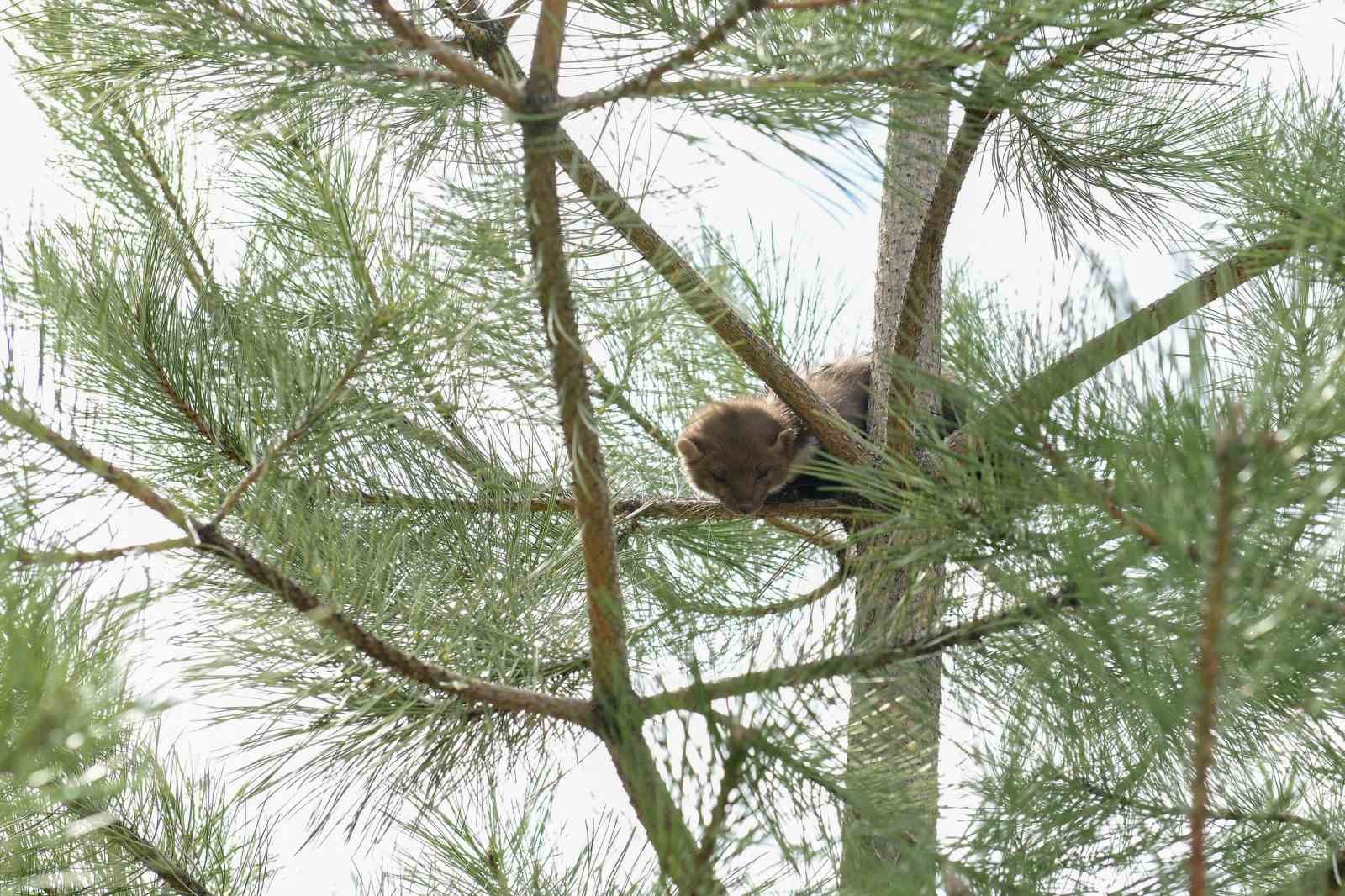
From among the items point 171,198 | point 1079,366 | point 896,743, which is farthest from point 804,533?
point 1079,366

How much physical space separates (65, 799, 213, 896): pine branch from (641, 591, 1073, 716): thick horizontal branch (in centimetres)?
128

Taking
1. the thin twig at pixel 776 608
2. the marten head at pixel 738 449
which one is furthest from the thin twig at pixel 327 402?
the marten head at pixel 738 449

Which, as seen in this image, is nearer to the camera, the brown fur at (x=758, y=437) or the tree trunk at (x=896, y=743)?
the tree trunk at (x=896, y=743)

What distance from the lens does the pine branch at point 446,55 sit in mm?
1146

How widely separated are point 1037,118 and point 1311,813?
4.46 feet

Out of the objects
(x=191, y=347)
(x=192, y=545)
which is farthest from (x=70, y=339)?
(x=192, y=545)

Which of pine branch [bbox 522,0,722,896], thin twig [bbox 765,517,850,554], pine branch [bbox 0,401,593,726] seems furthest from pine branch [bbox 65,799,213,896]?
thin twig [bbox 765,517,850,554]

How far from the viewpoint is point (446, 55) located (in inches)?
45.3

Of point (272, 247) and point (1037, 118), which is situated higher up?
point (1037, 118)

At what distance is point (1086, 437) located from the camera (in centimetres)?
116

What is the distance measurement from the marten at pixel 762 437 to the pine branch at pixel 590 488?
1.63 meters

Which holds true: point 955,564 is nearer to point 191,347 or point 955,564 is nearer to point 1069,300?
point 1069,300

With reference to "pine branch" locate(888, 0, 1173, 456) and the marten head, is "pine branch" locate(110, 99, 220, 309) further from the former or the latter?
the marten head

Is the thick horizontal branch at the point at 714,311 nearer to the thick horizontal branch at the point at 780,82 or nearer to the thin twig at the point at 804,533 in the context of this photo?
the thick horizontal branch at the point at 780,82
